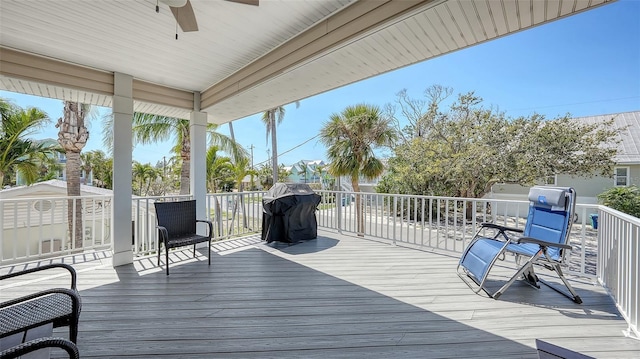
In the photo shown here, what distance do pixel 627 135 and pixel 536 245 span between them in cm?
1220

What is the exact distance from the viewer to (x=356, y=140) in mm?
9055

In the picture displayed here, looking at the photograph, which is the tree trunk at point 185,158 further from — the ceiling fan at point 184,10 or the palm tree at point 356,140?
the ceiling fan at point 184,10

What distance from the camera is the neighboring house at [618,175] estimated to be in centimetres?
980

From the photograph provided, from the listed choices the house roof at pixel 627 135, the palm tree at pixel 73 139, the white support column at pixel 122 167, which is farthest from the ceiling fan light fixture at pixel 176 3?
the house roof at pixel 627 135

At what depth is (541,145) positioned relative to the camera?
8.54 meters

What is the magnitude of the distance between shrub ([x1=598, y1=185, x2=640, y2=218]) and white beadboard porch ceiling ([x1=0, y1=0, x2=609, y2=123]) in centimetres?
932

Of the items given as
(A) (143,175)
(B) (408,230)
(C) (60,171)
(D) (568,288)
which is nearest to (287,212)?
(B) (408,230)

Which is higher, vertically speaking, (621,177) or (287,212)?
(621,177)

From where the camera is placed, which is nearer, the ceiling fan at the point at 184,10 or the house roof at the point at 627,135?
the ceiling fan at the point at 184,10

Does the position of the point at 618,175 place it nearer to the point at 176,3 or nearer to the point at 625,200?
the point at 625,200

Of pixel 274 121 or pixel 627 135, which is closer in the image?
pixel 627 135

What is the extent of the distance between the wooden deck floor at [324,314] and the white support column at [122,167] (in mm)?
321

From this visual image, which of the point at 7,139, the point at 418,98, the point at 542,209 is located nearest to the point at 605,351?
the point at 542,209

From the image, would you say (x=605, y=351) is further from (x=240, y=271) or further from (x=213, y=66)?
(x=213, y=66)
